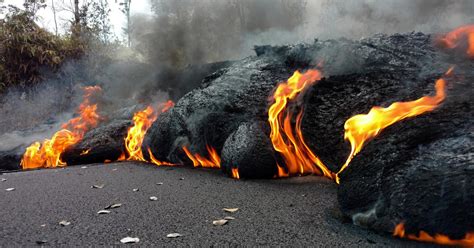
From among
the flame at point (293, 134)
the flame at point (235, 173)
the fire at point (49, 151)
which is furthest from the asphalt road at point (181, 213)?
the fire at point (49, 151)

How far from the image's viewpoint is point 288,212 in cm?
284

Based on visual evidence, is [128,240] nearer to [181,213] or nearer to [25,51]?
[181,213]

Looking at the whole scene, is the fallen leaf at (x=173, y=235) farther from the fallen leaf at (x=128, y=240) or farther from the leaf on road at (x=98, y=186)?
the leaf on road at (x=98, y=186)

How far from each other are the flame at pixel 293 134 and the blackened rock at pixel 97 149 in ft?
12.1

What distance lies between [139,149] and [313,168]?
12.0 feet

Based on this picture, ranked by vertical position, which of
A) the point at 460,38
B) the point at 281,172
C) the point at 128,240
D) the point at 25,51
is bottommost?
the point at 128,240

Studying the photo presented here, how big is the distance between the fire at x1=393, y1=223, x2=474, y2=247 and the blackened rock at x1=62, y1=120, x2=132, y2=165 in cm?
584

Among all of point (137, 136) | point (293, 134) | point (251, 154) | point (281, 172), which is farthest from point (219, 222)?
point (137, 136)

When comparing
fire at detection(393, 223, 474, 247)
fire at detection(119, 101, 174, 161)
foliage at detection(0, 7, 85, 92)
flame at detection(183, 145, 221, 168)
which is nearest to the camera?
fire at detection(393, 223, 474, 247)

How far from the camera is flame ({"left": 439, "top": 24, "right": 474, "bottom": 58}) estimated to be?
3653mm

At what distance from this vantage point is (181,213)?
2.94 meters

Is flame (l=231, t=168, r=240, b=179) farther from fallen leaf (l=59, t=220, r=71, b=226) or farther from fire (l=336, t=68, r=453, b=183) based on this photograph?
fallen leaf (l=59, t=220, r=71, b=226)

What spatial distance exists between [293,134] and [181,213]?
2.01 meters

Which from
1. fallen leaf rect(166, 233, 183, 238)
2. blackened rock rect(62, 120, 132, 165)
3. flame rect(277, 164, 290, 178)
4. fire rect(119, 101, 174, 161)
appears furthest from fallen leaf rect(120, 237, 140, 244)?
blackened rock rect(62, 120, 132, 165)
